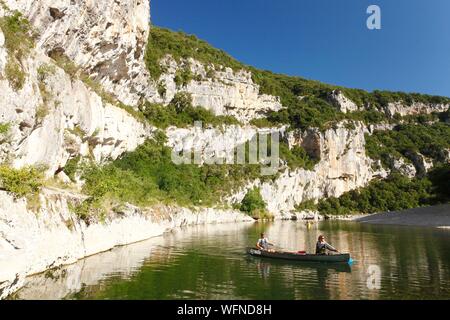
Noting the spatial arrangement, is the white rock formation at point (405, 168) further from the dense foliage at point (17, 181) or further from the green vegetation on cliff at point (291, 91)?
the dense foliage at point (17, 181)

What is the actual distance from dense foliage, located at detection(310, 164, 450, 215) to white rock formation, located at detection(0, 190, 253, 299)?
101362 millimetres

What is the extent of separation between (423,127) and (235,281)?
6598 inches

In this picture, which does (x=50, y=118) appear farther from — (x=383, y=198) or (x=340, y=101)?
(x=340, y=101)

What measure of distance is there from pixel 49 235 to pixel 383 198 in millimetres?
126768

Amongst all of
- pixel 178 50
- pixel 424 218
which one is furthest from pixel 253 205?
pixel 178 50

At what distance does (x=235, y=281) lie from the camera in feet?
63.3

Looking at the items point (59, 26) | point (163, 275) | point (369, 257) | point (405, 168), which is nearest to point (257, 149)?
point (405, 168)

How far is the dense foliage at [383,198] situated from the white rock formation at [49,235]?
101362 mm

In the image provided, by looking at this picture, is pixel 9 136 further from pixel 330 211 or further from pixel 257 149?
pixel 330 211

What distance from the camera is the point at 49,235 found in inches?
812

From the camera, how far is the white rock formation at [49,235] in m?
16.6

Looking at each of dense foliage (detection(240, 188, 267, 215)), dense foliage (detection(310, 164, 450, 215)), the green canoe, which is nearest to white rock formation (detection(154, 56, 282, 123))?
dense foliage (detection(240, 188, 267, 215))

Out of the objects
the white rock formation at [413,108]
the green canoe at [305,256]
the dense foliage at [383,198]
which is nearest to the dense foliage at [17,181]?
the green canoe at [305,256]

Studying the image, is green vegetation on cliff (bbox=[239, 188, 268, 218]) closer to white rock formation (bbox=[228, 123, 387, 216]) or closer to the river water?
white rock formation (bbox=[228, 123, 387, 216])
